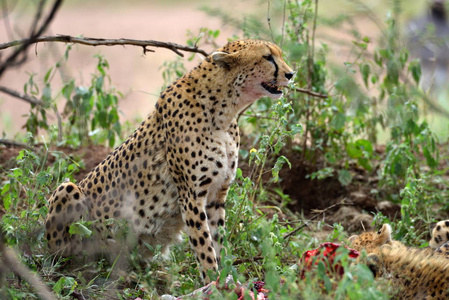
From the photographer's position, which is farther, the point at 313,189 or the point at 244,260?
the point at 313,189

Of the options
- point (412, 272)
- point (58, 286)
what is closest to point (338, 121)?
point (412, 272)

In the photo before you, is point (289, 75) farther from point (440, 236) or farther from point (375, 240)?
point (440, 236)

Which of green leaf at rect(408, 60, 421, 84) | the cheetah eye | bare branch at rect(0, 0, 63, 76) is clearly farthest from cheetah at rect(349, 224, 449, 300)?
green leaf at rect(408, 60, 421, 84)

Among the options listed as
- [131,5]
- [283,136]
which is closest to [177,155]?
[283,136]

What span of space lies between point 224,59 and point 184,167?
2.11 ft

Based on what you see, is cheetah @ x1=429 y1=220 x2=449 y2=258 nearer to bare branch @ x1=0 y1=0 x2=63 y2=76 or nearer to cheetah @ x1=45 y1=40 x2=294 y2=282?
cheetah @ x1=45 y1=40 x2=294 y2=282

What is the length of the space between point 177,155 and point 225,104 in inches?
15.5

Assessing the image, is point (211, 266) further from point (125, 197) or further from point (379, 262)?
point (379, 262)

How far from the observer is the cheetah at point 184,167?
12.4 feet

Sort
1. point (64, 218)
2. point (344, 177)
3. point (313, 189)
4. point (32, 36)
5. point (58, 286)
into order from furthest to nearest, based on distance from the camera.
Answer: point (313, 189), point (344, 177), point (64, 218), point (58, 286), point (32, 36)

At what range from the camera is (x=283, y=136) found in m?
3.87

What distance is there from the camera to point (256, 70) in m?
3.81

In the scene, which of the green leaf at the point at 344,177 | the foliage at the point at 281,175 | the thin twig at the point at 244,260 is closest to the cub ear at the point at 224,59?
the foliage at the point at 281,175

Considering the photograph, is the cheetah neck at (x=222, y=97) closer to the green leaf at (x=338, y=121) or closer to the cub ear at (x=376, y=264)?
the cub ear at (x=376, y=264)
